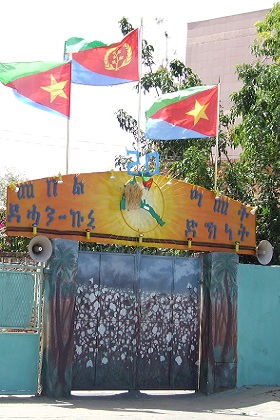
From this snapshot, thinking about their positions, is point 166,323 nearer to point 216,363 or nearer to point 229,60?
point 216,363

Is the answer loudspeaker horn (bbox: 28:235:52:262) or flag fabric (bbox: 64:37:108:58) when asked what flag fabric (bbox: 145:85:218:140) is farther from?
loudspeaker horn (bbox: 28:235:52:262)

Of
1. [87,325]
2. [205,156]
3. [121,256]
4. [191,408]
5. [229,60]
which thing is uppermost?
[229,60]

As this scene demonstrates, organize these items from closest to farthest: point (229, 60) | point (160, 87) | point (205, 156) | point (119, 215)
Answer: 1. point (119, 215)
2. point (205, 156)
3. point (160, 87)
4. point (229, 60)

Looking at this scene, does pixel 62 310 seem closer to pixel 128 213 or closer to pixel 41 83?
pixel 128 213

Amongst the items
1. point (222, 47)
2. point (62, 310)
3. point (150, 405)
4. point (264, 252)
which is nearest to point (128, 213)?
point (62, 310)

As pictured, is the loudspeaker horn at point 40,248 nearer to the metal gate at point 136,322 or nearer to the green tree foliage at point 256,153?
the metal gate at point 136,322

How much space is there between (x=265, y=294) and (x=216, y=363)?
158 centimetres

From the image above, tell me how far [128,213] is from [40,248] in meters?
1.65

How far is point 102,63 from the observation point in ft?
39.2

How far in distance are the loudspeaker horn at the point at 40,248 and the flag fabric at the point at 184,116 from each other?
287 cm

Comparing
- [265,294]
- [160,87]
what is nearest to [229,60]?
[160,87]

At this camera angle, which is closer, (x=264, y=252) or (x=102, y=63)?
(x=102, y=63)

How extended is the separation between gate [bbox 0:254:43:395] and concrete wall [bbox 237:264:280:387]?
359cm

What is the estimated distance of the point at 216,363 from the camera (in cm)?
1212
